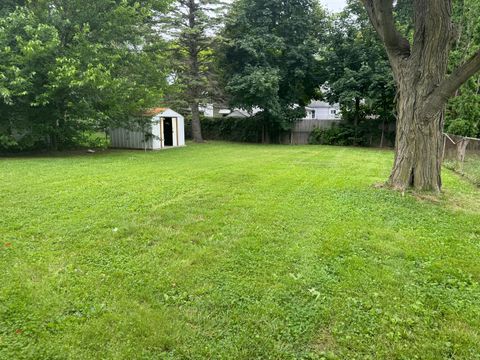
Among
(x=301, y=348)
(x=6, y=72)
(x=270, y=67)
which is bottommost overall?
(x=301, y=348)

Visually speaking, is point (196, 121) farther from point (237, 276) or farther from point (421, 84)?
point (237, 276)

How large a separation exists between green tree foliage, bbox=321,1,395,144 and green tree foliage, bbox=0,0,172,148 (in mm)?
9447

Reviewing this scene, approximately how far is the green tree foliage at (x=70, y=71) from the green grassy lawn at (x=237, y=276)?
5.99 metres

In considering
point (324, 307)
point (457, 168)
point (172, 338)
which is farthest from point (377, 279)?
point (457, 168)

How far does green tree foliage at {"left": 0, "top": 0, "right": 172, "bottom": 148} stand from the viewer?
33.1 ft

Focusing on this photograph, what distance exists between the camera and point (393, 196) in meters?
5.95

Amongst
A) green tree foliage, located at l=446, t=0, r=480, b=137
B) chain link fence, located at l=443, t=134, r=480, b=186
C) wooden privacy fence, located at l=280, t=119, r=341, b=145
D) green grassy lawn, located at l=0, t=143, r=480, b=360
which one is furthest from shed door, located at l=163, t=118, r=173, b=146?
green tree foliage, located at l=446, t=0, r=480, b=137

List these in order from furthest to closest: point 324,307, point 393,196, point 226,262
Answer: point 393,196, point 226,262, point 324,307

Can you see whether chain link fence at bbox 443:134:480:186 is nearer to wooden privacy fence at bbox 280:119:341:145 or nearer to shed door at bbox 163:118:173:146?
wooden privacy fence at bbox 280:119:341:145

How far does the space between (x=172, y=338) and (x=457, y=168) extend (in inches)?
397

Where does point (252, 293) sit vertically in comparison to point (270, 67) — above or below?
below

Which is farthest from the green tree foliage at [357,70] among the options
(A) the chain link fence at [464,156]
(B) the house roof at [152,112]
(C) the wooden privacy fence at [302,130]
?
(B) the house roof at [152,112]

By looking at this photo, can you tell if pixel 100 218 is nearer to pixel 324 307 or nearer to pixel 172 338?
pixel 172 338

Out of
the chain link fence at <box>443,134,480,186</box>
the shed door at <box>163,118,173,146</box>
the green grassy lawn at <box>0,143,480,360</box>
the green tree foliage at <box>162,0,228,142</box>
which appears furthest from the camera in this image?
the green tree foliage at <box>162,0,228,142</box>
